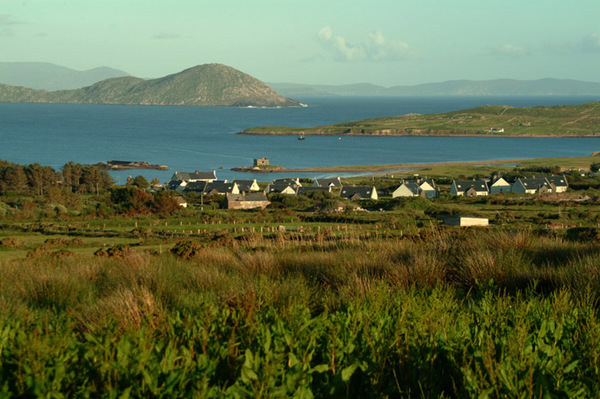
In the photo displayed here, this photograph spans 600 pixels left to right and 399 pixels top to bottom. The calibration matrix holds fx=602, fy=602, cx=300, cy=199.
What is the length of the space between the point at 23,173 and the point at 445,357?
212ft

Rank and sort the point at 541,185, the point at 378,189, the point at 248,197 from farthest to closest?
the point at 378,189 → the point at 541,185 → the point at 248,197

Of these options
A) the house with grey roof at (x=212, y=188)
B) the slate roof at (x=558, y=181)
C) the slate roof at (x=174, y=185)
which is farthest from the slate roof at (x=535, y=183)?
the slate roof at (x=174, y=185)

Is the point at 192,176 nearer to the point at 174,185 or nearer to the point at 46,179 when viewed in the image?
the point at 174,185

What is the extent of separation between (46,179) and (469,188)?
44859mm

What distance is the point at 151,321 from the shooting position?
16.0 ft

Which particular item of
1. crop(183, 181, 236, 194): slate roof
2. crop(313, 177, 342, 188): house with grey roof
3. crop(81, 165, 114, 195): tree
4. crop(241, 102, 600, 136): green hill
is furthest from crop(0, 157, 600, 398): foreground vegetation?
crop(241, 102, 600, 136): green hill

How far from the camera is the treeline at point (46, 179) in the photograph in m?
61.2

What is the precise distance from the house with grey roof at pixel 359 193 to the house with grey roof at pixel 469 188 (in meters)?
9.57

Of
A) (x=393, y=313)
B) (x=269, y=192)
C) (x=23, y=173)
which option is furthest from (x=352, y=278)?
(x=23, y=173)

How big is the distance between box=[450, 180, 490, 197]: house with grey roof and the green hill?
97.2 m

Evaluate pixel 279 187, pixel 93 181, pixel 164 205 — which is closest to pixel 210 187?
pixel 279 187

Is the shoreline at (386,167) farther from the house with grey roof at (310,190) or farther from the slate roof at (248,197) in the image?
the slate roof at (248,197)

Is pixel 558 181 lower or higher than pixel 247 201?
lower

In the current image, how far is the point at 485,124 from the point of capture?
175750 millimetres
